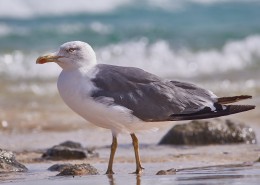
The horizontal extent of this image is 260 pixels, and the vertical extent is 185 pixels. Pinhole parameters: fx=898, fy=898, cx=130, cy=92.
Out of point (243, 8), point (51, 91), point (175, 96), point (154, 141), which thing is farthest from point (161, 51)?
point (175, 96)

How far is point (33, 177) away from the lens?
665 cm

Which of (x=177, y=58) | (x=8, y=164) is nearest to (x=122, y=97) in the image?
(x=8, y=164)

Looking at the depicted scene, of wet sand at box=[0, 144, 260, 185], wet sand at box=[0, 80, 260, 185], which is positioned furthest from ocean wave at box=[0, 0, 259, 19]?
wet sand at box=[0, 144, 260, 185]

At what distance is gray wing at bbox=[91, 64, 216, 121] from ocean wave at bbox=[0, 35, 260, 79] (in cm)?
936

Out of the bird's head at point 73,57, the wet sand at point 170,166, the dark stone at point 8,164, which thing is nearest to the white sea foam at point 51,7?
the wet sand at point 170,166

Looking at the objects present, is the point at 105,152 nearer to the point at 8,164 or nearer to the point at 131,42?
the point at 8,164

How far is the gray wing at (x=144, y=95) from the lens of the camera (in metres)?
6.57

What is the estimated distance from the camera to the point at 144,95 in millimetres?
6691

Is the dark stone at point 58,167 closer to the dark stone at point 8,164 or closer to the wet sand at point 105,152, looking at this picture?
the wet sand at point 105,152

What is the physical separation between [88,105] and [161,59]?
11675mm

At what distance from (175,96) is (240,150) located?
1.88m

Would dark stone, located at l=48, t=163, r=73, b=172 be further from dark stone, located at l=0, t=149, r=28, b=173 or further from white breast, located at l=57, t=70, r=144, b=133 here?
white breast, located at l=57, t=70, r=144, b=133

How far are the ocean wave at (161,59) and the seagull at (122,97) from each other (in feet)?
30.5

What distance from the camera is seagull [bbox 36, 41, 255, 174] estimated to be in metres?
6.46
